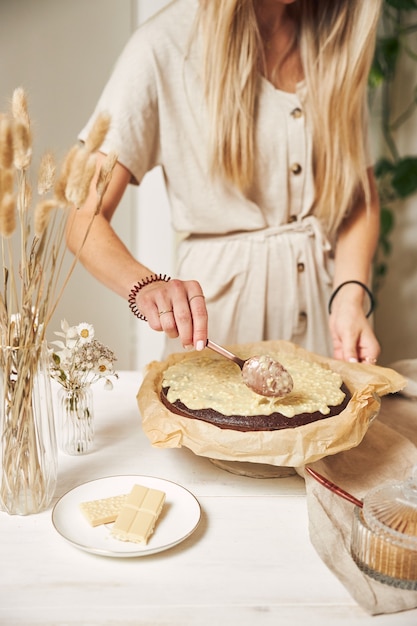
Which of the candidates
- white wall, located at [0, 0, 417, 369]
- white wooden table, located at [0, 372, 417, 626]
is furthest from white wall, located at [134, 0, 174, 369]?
white wooden table, located at [0, 372, 417, 626]

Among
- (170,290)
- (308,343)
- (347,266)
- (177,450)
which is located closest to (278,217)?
(347,266)

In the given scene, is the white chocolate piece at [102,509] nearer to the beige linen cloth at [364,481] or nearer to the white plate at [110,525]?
the white plate at [110,525]

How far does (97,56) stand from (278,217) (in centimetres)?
122

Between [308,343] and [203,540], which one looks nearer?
[203,540]

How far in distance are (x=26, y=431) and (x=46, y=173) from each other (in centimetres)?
36

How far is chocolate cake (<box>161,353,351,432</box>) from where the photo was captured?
1.02 m

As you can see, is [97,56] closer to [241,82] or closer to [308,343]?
[241,82]

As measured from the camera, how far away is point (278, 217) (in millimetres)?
1716

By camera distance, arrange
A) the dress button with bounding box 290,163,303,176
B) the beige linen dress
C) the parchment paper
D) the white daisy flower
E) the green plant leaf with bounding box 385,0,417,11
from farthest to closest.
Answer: the green plant leaf with bounding box 385,0,417,11 < the dress button with bounding box 290,163,303,176 < the beige linen dress < the white daisy flower < the parchment paper

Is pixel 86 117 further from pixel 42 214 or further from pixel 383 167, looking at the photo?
pixel 42 214

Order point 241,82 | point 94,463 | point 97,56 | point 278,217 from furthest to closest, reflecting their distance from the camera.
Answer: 1. point 97,56
2. point 278,217
3. point 241,82
4. point 94,463

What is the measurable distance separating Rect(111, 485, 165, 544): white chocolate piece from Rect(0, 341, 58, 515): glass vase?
138 mm

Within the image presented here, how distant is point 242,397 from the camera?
1.09 metres

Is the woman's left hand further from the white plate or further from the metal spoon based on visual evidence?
the white plate
